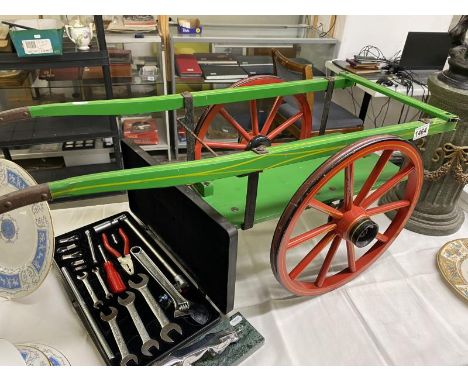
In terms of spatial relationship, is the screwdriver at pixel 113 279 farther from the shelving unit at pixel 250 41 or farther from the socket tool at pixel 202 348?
the shelving unit at pixel 250 41

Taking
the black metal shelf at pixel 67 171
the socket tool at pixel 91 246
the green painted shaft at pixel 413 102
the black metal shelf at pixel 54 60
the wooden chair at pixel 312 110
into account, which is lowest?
the black metal shelf at pixel 67 171

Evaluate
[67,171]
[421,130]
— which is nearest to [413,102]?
[421,130]

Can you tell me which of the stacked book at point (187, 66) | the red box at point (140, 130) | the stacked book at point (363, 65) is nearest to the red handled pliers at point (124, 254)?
the red box at point (140, 130)

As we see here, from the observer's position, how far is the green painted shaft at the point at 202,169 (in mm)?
939

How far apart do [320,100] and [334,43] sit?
50cm

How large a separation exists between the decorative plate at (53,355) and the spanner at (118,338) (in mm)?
160

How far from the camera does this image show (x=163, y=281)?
1361 mm

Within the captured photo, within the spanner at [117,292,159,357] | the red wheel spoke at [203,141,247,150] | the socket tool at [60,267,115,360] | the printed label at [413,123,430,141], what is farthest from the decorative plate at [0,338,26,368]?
the printed label at [413,123,430,141]

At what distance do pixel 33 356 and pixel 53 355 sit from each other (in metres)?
0.08

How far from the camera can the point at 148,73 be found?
2.71 meters

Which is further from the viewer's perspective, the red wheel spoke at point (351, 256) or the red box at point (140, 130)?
the red box at point (140, 130)

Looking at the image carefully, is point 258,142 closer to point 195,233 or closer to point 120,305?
point 195,233

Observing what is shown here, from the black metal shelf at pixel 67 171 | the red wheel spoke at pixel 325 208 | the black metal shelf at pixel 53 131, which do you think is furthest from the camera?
the black metal shelf at pixel 67 171

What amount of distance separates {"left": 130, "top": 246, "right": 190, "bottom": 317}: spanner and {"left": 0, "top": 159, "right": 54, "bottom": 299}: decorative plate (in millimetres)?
359
